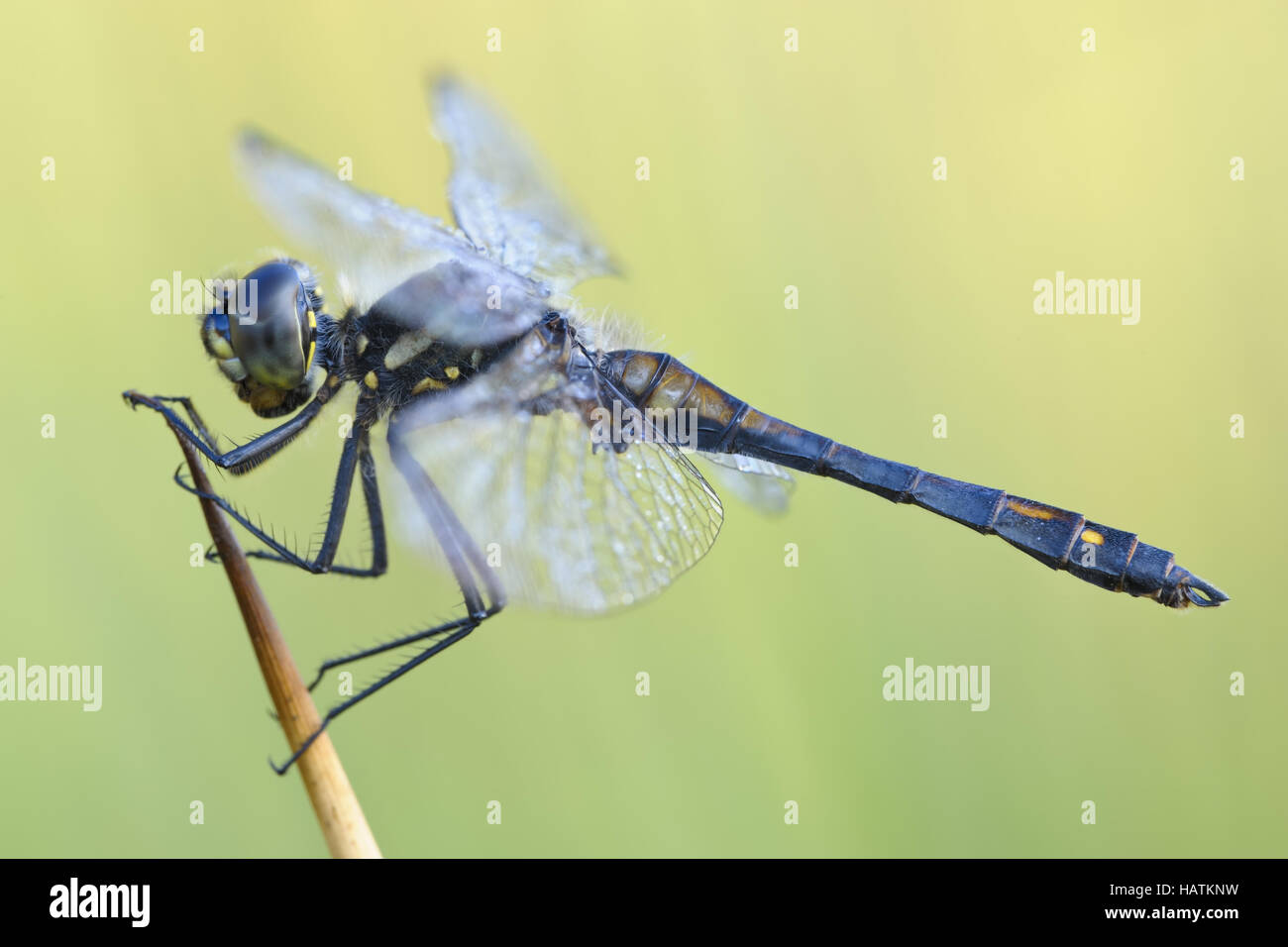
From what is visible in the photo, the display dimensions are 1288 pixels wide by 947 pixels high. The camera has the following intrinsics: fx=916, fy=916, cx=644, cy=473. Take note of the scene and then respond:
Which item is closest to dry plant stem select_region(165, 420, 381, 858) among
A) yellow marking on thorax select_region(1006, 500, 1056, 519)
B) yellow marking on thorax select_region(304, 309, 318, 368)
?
yellow marking on thorax select_region(304, 309, 318, 368)

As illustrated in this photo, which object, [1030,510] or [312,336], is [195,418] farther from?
[1030,510]

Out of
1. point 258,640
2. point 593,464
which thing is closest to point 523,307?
point 593,464

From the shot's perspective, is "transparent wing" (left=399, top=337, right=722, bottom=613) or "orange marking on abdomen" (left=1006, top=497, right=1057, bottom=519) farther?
"orange marking on abdomen" (left=1006, top=497, right=1057, bottom=519)

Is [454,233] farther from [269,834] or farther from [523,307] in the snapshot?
[269,834]
